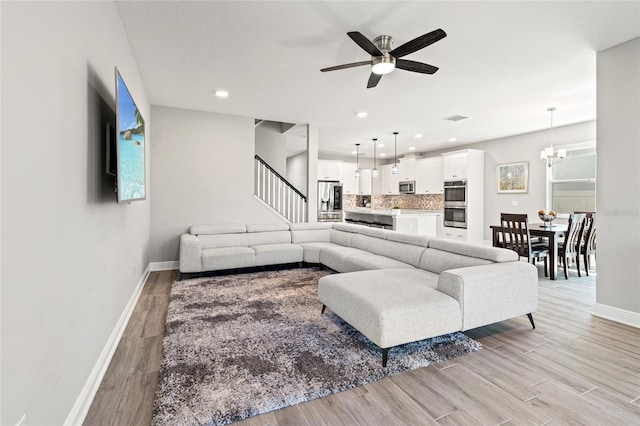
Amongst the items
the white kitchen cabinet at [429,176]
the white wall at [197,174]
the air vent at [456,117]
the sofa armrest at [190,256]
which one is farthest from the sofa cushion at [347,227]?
the white kitchen cabinet at [429,176]

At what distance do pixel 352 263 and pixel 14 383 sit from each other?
3454 mm

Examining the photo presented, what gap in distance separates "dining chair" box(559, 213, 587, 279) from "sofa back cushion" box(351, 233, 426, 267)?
8.49 ft

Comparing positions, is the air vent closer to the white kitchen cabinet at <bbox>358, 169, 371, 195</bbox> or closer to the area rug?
the area rug

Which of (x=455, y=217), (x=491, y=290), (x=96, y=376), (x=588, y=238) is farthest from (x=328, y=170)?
(x=96, y=376)

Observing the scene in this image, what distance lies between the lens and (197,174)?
5512mm

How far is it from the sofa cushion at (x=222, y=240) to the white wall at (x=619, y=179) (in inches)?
182

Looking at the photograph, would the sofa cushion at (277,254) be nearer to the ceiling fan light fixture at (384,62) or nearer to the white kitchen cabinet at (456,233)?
the ceiling fan light fixture at (384,62)

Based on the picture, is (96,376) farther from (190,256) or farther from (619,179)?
(619,179)

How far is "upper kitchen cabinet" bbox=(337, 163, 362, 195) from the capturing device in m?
10.3

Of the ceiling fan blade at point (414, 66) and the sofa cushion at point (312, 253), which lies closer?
the ceiling fan blade at point (414, 66)

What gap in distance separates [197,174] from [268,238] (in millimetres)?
1664

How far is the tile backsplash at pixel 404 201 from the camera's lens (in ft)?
31.2

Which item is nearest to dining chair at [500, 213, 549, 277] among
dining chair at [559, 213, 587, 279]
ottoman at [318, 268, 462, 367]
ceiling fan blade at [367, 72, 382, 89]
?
dining chair at [559, 213, 587, 279]

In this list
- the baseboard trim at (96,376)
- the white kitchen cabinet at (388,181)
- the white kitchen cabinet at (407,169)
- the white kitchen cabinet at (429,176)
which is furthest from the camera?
the white kitchen cabinet at (388,181)
